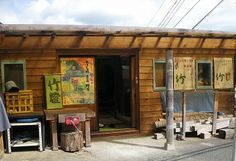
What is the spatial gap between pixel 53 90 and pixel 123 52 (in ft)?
8.03

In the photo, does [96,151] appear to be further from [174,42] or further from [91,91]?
[174,42]

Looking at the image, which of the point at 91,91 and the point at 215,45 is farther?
the point at 215,45

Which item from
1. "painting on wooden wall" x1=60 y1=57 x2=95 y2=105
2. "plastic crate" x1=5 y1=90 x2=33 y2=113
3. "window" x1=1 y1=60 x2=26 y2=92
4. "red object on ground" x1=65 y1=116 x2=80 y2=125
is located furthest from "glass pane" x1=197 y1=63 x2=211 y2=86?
"window" x1=1 y1=60 x2=26 y2=92

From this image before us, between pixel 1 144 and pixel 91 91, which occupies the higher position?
pixel 91 91

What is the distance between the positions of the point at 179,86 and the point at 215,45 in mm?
1975

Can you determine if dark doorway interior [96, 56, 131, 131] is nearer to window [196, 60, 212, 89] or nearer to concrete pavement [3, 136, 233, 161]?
concrete pavement [3, 136, 233, 161]

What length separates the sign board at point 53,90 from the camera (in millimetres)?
8914

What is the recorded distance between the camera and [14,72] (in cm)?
881

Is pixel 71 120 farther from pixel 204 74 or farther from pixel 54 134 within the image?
pixel 204 74

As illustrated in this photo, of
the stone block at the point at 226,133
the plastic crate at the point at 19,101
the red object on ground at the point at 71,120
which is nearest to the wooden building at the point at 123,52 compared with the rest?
the plastic crate at the point at 19,101

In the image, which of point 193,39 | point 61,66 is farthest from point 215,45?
point 61,66

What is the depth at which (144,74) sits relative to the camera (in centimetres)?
987

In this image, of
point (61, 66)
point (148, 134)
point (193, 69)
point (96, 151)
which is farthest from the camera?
point (193, 69)

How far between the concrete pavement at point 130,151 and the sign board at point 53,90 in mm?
1378
